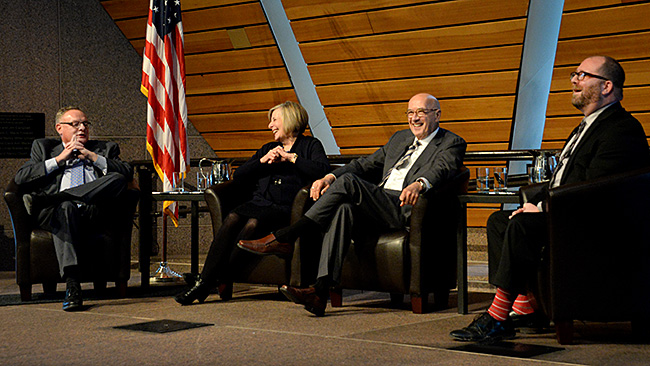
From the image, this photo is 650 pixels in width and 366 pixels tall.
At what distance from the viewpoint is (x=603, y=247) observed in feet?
8.78

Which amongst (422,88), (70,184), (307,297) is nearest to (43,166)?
(70,184)

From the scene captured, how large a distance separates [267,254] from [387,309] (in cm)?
67

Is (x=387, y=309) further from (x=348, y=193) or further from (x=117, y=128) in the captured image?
(x=117, y=128)

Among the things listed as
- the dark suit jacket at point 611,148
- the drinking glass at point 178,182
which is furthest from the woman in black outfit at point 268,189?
the dark suit jacket at point 611,148

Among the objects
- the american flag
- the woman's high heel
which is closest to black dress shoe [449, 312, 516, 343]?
the woman's high heel

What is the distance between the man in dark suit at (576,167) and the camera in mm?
2762

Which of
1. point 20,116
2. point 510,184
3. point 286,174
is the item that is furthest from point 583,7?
point 20,116

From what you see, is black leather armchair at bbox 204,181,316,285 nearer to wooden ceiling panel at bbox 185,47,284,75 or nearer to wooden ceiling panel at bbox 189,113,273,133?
wooden ceiling panel at bbox 185,47,284,75

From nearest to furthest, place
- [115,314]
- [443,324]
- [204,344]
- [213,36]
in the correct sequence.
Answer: [204,344], [443,324], [115,314], [213,36]

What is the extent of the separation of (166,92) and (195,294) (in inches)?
73.9

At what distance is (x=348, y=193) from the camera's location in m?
3.56

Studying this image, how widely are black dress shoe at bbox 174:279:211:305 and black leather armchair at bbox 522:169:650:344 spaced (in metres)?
1.87

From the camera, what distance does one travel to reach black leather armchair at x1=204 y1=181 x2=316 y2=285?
12.2 ft

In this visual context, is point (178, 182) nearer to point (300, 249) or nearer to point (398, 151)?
point (300, 249)
